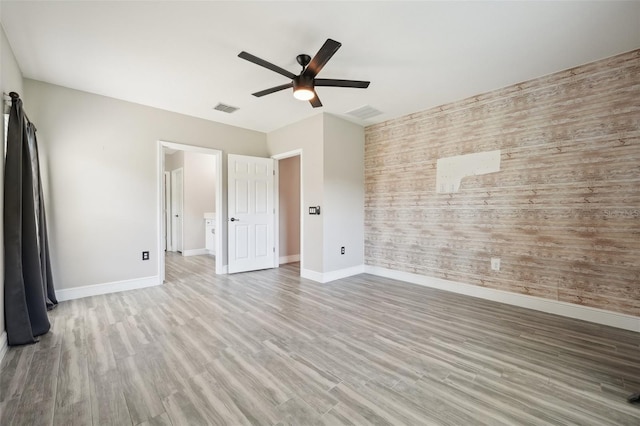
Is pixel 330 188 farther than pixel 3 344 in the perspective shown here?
Yes

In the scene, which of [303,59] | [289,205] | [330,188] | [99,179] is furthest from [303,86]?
[289,205]

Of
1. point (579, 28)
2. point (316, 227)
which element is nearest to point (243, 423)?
point (316, 227)

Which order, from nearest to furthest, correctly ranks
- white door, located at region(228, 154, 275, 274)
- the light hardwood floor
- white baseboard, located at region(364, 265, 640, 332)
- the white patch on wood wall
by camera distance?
the light hardwood floor → white baseboard, located at region(364, 265, 640, 332) → the white patch on wood wall → white door, located at region(228, 154, 275, 274)

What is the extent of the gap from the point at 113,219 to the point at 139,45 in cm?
233

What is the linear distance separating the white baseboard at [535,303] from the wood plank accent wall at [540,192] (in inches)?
2.5

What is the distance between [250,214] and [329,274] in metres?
1.82

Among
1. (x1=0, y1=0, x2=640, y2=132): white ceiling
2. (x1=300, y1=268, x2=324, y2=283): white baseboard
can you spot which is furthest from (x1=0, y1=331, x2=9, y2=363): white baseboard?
(x1=300, y1=268, x2=324, y2=283): white baseboard

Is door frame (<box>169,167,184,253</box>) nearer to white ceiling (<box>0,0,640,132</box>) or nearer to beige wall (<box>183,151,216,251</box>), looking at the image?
beige wall (<box>183,151,216,251</box>)

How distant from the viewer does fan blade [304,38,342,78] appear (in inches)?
78.3

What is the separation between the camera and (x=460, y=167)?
145 inches

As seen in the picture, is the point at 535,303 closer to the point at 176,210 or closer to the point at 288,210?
the point at 288,210

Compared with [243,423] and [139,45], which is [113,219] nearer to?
[139,45]

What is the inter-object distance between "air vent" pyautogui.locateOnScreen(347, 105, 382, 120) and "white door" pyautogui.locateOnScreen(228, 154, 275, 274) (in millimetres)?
1817

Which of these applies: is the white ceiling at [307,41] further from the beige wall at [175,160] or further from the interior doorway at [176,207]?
the interior doorway at [176,207]
